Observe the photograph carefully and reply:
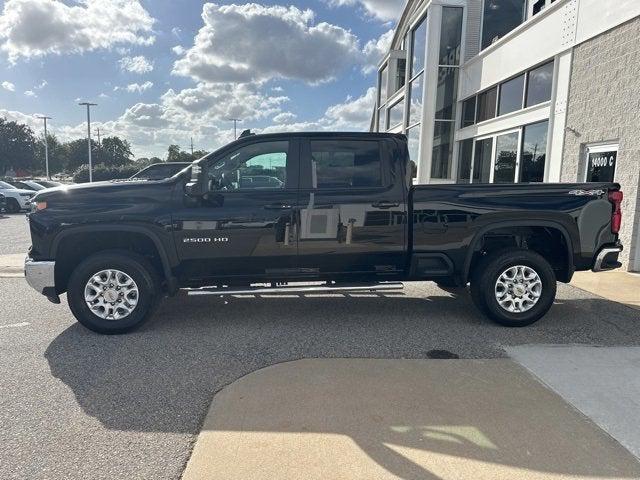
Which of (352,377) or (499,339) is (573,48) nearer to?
(499,339)

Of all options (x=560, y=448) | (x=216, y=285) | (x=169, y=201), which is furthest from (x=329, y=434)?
(x=169, y=201)

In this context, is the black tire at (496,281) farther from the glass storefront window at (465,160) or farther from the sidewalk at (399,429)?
the glass storefront window at (465,160)

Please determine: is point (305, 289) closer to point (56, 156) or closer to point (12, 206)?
point (12, 206)

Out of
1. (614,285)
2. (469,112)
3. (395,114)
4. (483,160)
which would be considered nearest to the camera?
(614,285)

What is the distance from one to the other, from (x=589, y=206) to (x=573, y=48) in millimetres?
5688

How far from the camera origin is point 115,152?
329ft

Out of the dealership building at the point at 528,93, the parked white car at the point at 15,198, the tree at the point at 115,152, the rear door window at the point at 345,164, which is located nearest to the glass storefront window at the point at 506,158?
the dealership building at the point at 528,93

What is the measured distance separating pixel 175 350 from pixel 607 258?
4.66m

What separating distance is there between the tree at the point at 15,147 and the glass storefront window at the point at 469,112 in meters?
70.6

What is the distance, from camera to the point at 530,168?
35.7 feet

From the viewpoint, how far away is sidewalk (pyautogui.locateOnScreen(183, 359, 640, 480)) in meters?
2.63

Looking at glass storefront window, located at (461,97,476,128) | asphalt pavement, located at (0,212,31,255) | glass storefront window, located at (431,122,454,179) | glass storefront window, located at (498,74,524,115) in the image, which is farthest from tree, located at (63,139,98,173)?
glass storefront window, located at (498,74,524,115)

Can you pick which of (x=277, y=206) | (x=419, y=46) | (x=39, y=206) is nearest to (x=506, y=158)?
(x=419, y=46)

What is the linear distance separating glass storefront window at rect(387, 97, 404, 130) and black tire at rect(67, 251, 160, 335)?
58.6ft
